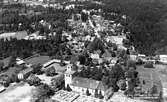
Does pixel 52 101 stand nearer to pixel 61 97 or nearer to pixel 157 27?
pixel 61 97

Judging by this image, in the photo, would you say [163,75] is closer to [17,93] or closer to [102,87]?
[102,87]

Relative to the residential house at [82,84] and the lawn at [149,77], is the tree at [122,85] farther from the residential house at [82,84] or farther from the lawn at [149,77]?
the residential house at [82,84]

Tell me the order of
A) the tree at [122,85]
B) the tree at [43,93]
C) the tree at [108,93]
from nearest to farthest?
the tree at [43,93] → the tree at [108,93] → the tree at [122,85]

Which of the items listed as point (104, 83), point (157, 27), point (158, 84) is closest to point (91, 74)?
point (104, 83)

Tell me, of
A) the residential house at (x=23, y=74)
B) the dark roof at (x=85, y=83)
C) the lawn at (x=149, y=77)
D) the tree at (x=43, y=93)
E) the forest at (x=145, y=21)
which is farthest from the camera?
the forest at (x=145, y=21)

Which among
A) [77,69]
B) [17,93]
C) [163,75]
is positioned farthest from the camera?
[163,75]

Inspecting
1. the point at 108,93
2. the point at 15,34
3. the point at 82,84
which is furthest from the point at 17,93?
the point at 15,34

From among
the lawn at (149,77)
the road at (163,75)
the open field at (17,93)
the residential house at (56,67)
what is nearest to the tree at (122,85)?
the lawn at (149,77)

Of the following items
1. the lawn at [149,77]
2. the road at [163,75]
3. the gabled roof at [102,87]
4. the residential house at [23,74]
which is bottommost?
the road at [163,75]

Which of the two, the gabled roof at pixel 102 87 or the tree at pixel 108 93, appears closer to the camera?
the tree at pixel 108 93
